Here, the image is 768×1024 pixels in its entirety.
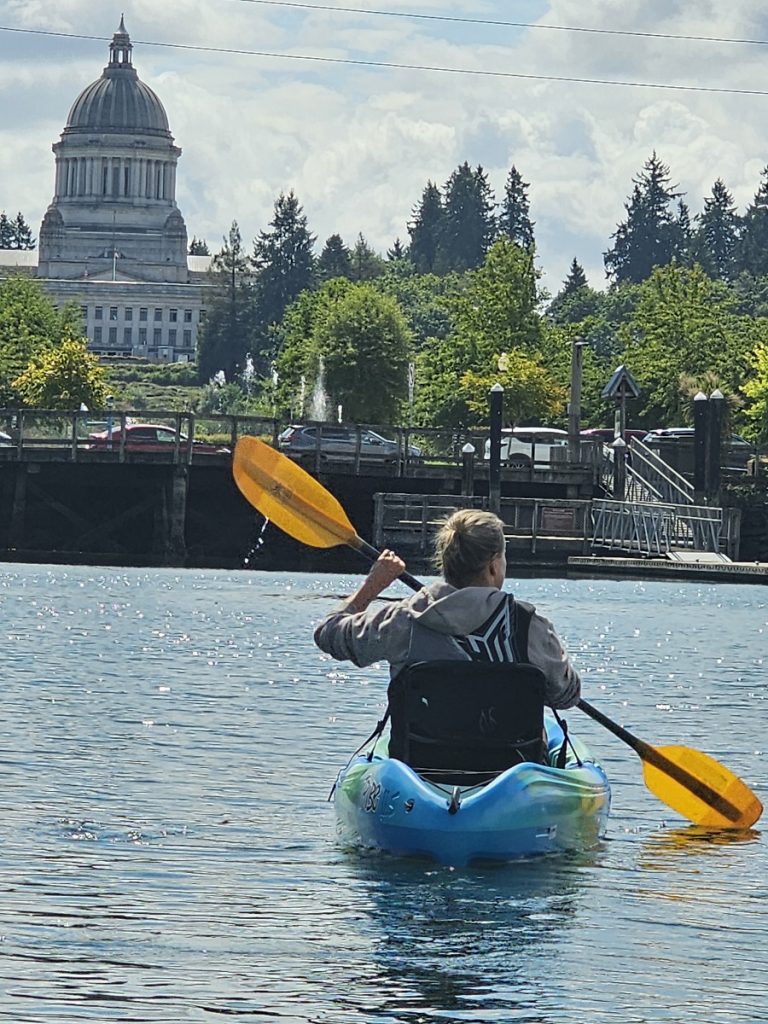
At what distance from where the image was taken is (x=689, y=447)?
65.1m

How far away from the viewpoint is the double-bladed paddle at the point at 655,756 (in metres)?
15.2

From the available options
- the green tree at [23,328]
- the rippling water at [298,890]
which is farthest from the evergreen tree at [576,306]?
the rippling water at [298,890]

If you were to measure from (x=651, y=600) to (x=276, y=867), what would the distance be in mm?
34350

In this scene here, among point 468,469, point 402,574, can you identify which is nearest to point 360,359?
point 468,469

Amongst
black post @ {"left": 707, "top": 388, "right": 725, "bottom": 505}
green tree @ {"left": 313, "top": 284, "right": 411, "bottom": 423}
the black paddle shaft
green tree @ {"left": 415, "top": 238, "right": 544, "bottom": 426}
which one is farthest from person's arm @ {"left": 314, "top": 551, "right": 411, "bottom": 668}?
green tree @ {"left": 313, "top": 284, "right": 411, "bottom": 423}

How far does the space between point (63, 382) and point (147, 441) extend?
128 ft

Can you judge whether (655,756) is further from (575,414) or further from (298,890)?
(575,414)

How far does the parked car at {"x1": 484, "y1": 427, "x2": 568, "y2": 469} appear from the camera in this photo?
207 ft

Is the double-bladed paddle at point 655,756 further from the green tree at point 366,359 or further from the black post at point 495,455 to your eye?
the green tree at point 366,359

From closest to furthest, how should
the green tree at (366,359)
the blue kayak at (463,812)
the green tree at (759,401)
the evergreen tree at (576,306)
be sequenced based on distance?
1. the blue kayak at (463,812)
2. the green tree at (759,401)
3. the green tree at (366,359)
4. the evergreen tree at (576,306)

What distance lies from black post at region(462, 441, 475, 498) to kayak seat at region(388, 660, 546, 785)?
45.7 metres

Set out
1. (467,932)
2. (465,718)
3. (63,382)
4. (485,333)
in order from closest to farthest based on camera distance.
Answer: (467,932)
(465,718)
(485,333)
(63,382)

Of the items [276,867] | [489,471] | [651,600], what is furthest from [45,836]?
[489,471]

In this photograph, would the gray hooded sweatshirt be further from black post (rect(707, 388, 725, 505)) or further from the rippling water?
black post (rect(707, 388, 725, 505))
